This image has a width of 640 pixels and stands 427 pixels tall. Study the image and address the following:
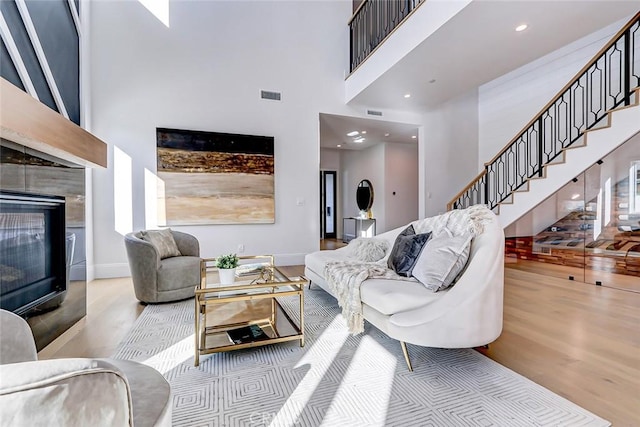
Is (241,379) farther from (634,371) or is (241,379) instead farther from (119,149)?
(119,149)

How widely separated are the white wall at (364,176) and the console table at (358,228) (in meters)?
0.17

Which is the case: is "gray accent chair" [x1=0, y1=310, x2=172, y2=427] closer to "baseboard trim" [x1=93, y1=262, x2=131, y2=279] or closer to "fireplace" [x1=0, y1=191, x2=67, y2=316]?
"fireplace" [x1=0, y1=191, x2=67, y2=316]

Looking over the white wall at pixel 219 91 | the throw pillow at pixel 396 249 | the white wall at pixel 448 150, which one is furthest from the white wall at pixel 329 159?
the throw pillow at pixel 396 249

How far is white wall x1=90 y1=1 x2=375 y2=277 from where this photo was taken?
173 inches

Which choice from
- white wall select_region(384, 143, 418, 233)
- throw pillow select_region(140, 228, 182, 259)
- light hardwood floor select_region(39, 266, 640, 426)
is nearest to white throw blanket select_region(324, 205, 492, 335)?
light hardwood floor select_region(39, 266, 640, 426)

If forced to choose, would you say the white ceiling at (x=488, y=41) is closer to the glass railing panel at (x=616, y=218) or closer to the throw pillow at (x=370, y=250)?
the glass railing panel at (x=616, y=218)

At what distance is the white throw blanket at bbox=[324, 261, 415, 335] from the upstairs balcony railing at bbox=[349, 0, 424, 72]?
3.75 metres

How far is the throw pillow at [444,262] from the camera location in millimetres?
2068

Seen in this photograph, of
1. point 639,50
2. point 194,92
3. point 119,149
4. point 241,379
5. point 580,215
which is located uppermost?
point 639,50

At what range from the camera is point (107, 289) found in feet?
12.5

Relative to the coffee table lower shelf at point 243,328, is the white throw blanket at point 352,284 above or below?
above

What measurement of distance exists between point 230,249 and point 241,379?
3295 millimetres

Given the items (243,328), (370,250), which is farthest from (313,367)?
(370,250)

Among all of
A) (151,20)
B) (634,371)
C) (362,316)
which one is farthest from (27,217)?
(634,371)
